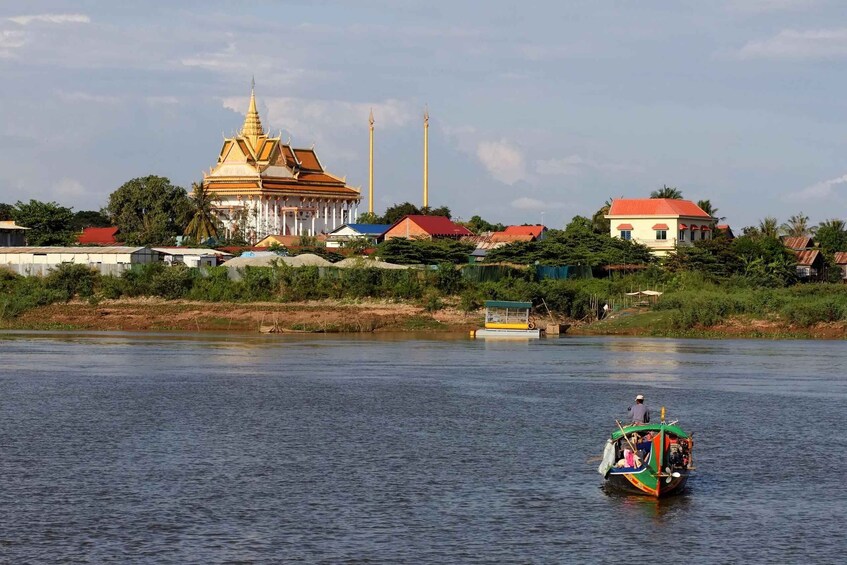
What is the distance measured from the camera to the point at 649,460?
2336 cm

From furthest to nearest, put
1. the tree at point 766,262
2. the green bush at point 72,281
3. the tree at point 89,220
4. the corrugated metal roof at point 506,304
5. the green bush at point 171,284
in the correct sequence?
the tree at point 89,220, the tree at point 766,262, the green bush at point 72,281, the green bush at point 171,284, the corrugated metal roof at point 506,304

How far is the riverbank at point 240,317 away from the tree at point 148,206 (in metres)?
26.7

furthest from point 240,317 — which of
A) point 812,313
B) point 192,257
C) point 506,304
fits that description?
point 812,313

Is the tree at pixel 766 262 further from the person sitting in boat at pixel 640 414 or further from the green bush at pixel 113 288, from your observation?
the person sitting in boat at pixel 640 414

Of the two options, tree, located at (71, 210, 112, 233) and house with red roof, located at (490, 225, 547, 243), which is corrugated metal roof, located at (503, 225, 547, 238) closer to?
house with red roof, located at (490, 225, 547, 243)

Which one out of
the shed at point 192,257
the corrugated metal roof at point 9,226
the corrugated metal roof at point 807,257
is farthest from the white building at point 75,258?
the corrugated metal roof at point 807,257

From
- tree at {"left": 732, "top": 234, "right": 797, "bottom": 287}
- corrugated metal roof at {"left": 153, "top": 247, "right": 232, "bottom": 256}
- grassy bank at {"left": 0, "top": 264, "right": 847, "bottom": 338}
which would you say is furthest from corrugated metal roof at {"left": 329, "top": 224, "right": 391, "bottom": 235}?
tree at {"left": 732, "top": 234, "right": 797, "bottom": 287}

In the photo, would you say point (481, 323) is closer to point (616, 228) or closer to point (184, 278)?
point (184, 278)

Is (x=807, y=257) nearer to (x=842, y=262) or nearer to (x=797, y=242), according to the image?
(x=797, y=242)

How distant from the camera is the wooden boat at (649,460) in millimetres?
23250

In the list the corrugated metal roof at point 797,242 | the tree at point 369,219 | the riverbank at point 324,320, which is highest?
the tree at point 369,219

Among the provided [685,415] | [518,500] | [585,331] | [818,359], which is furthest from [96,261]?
[518,500]

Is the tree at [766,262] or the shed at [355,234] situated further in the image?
the shed at [355,234]

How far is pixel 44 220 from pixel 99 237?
8483mm
